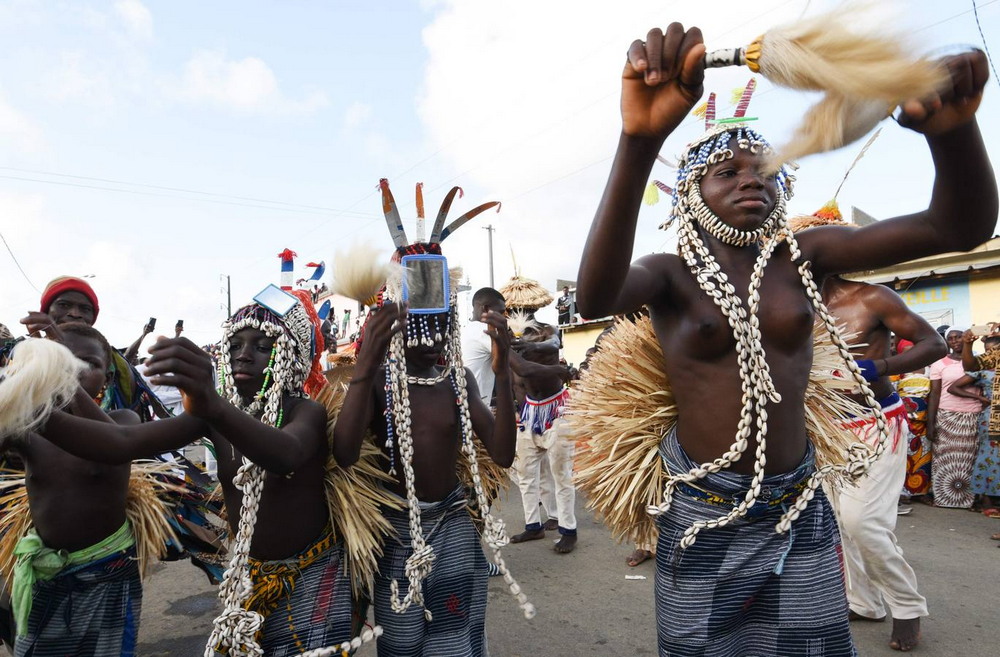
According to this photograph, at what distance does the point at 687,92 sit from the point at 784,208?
934mm

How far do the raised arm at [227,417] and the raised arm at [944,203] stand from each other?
1.91 meters

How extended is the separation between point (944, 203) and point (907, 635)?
292 cm

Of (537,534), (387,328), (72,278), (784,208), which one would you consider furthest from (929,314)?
(72,278)

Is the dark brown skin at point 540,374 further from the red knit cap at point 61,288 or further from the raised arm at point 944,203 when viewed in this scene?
the raised arm at point 944,203

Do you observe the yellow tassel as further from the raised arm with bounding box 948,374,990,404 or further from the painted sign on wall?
the painted sign on wall

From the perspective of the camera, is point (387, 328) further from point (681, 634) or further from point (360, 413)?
point (681, 634)

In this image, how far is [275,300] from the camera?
2621 mm

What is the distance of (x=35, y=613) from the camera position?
2.68 m

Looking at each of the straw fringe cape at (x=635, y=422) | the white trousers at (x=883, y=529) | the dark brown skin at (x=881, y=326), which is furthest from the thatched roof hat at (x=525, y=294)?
the straw fringe cape at (x=635, y=422)

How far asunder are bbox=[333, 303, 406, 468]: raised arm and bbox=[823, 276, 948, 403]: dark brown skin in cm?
270

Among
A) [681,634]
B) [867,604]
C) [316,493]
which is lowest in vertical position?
[867,604]

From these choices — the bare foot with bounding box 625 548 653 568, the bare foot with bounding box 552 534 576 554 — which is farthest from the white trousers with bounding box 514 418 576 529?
the bare foot with bounding box 625 548 653 568

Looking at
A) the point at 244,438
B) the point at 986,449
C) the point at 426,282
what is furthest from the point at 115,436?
the point at 986,449

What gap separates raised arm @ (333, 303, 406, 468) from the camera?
2.51 m
